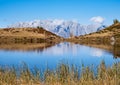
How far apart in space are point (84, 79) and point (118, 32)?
184 metres

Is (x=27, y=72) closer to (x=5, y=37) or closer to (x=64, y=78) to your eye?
(x=64, y=78)

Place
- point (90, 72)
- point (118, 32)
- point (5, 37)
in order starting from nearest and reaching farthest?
point (90, 72)
point (5, 37)
point (118, 32)

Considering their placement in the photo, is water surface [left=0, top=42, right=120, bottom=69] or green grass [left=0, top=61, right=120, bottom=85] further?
water surface [left=0, top=42, right=120, bottom=69]

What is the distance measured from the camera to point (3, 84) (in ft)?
60.8

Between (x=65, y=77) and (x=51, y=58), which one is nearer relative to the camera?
(x=65, y=77)

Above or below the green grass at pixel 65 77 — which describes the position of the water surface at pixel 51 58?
below

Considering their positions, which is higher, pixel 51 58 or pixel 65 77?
pixel 65 77

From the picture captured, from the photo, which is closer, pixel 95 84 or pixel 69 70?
pixel 95 84

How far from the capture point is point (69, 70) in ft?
70.3

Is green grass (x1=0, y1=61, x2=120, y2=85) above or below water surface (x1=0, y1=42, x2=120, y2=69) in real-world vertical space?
above

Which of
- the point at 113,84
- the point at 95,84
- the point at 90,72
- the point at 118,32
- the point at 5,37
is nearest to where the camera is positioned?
the point at 113,84

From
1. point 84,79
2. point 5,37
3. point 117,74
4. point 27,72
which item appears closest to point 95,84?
point 84,79

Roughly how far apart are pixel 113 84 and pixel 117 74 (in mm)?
2804

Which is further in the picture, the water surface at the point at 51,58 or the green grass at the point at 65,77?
the water surface at the point at 51,58
